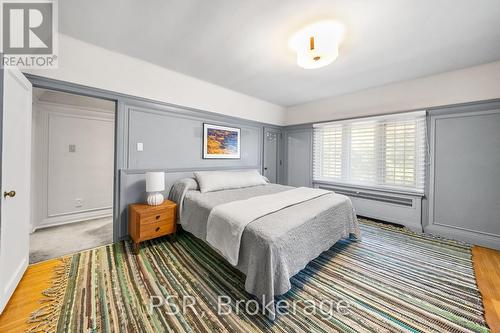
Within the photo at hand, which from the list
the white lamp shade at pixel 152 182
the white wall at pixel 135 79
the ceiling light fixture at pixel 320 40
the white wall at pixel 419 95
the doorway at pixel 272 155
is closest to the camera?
the ceiling light fixture at pixel 320 40

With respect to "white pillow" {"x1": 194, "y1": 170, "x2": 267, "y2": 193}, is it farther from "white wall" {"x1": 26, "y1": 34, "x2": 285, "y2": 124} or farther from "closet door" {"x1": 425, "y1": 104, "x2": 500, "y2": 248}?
"closet door" {"x1": 425, "y1": 104, "x2": 500, "y2": 248}

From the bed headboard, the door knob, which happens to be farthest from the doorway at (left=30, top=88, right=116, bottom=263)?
the door knob

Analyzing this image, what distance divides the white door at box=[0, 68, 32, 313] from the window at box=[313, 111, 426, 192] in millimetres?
4482

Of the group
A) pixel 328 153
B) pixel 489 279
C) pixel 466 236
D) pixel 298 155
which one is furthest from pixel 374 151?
pixel 489 279

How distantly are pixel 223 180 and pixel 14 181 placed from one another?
221 centimetres

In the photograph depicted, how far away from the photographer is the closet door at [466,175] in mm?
2549

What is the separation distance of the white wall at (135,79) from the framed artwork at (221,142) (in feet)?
1.14

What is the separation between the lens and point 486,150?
2.59m

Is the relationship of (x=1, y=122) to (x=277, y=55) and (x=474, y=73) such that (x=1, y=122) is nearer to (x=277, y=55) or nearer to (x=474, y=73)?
(x=277, y=55)

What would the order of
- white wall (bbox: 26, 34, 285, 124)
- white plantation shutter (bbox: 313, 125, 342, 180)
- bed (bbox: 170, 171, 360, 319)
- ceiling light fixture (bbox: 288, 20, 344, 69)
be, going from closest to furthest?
bed (bbox: 170, 171, 360, 319) < ceiling light fixture (bbox: 288, 20, 344, 69) < white wall (bbox: 26, 34, 285, 124) < white plantation shutter (bbox: 313, 125, 342, 180)

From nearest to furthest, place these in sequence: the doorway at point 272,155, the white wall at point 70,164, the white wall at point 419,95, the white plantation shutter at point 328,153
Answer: the white wall at point 419,95 → the white wall at point 70,164 → the white plantation shutter at point 328,153 → the doorway at point 272,155

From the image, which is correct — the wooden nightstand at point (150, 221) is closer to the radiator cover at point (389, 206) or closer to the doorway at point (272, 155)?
the doorway at point (272, 155)

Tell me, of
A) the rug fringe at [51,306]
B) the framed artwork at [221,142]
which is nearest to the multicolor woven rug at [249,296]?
the rug fringe at [51,306]

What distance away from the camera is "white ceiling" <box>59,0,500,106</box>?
5.43ft
